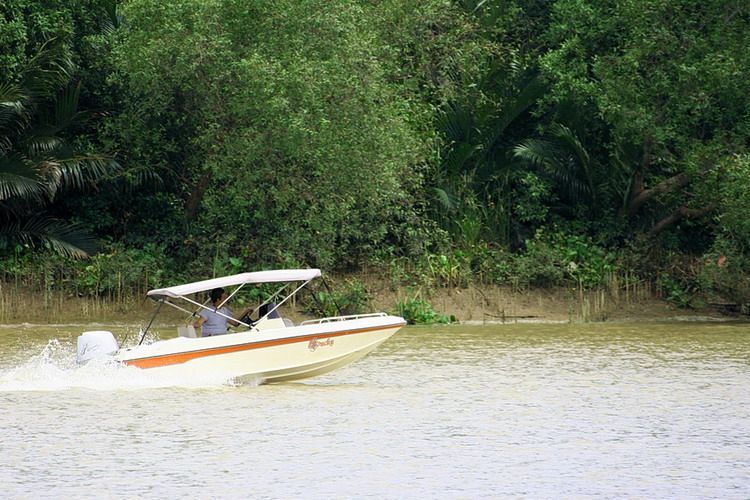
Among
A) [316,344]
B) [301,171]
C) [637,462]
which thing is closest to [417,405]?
[316,344]

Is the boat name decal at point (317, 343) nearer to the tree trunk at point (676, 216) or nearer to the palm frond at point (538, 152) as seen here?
the palm frond at point (538, 152)

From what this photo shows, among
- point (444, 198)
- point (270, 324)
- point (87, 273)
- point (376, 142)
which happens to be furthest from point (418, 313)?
point (270, 324)

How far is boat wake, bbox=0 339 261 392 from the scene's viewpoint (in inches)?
686

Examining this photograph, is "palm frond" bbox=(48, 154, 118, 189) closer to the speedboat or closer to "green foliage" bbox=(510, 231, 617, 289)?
"green foliage" bbox=(510, 231, 617, 289)

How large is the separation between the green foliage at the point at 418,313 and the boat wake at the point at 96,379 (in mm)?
10569

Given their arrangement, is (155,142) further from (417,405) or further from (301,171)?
(417,405)

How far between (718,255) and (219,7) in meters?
11.7

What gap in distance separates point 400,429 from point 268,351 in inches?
141

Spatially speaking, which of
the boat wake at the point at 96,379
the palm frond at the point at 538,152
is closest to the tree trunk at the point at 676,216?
the palm frond at the point at 538,152

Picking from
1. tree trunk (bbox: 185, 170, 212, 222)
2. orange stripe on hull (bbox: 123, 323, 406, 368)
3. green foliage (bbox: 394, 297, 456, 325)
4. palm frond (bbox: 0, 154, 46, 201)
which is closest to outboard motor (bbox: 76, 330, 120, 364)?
orange stripe on hull (bbox: 123, 323, 406, 368)

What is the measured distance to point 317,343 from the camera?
1784 cm

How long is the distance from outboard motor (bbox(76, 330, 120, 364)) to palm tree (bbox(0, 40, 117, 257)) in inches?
419

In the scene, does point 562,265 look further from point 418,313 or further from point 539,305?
point 418,313

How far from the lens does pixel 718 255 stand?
2892 cm
